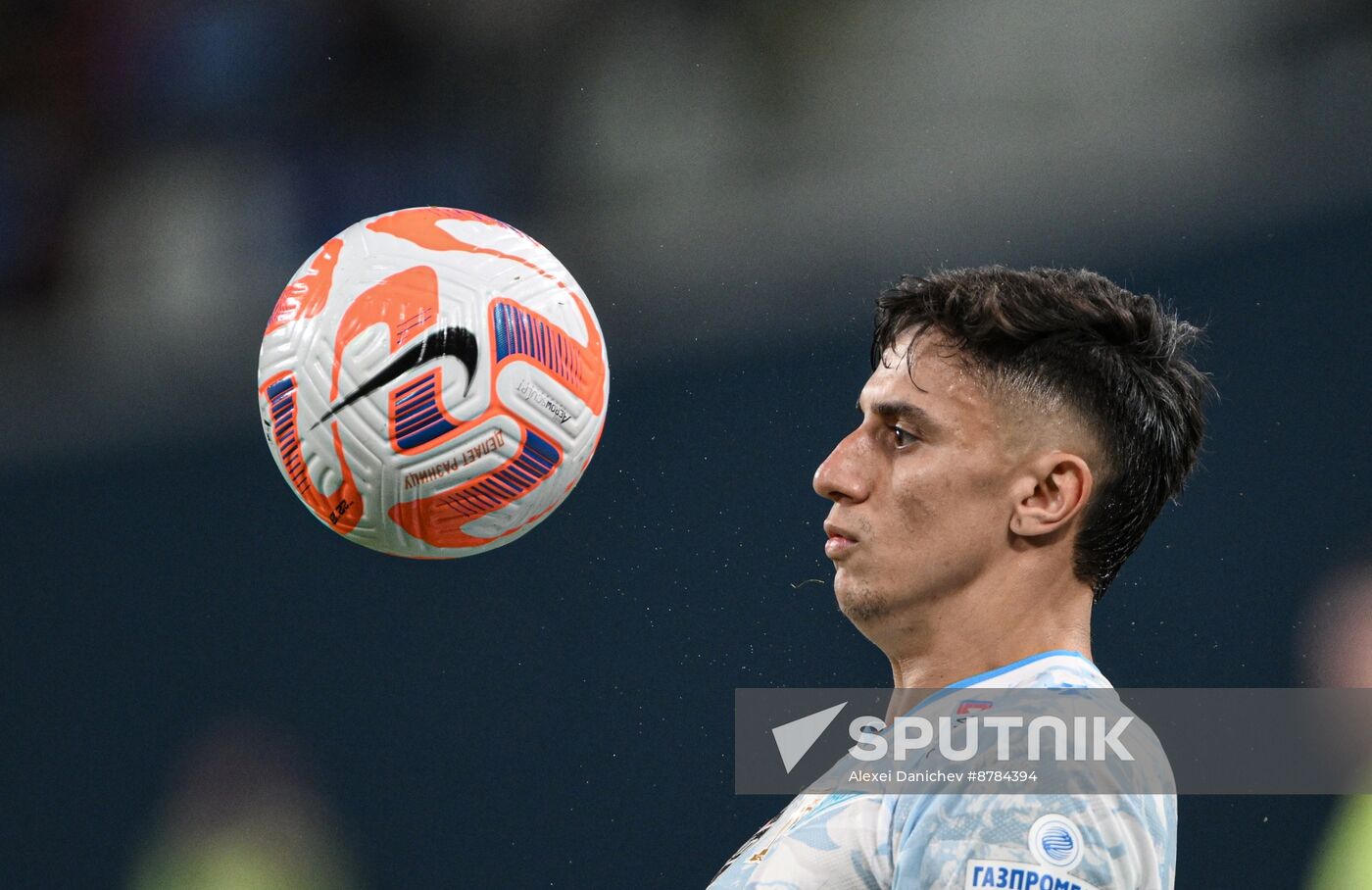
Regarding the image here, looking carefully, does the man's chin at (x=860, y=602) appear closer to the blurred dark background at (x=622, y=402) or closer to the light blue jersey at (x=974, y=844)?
the light blue jersey at (x=974, y=844)

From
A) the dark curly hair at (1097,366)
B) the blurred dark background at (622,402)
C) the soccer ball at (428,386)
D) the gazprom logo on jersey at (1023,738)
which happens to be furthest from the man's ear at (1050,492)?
the blurred dark background at (622,402)

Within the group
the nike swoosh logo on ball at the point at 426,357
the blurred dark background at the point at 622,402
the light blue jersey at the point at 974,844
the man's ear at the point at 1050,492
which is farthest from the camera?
the blurred dark background at the point at 622,402

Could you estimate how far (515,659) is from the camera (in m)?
4.50

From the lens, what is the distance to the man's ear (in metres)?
2.28

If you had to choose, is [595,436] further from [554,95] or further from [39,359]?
[39,359]

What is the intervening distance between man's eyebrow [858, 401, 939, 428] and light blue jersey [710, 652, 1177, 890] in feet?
1.47

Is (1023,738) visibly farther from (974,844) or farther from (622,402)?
(622,402)

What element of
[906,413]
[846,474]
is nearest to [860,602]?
[846,474]

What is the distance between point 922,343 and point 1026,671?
21.4 inches

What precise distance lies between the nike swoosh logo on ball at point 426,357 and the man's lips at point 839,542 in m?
0.63

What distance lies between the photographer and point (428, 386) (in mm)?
2127

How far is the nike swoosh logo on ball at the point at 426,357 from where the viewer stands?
213 centimetres

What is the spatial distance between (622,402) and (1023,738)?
2799 millimetres

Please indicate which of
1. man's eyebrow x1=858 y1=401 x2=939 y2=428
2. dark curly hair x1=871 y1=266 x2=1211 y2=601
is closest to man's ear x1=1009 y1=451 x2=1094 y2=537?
dark curly hair x1=871 y1=266 x2=1211 y2=601
